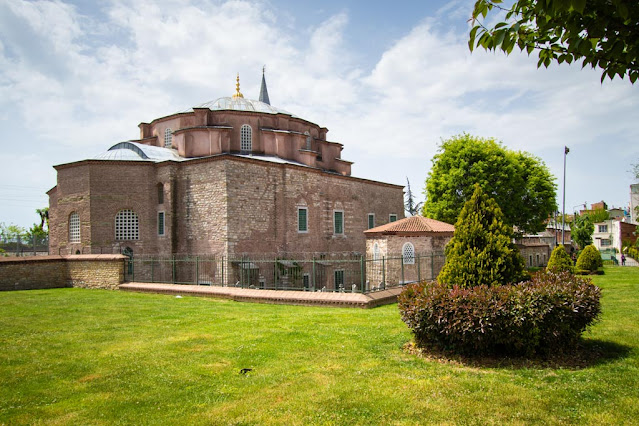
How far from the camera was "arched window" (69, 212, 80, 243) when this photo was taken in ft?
66.1

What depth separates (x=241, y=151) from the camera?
79.9 ft

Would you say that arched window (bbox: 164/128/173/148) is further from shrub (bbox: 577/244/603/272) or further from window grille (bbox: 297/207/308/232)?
shrub (bbox: 577/244/603/272)

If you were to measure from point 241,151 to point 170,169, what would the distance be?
16.5ft

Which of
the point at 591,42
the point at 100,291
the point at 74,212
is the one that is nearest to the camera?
the point at 591,42

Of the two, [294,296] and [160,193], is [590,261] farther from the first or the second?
[160,193]

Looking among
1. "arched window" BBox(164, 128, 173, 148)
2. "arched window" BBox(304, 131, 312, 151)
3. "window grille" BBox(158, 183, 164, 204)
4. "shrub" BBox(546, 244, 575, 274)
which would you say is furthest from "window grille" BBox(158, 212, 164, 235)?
"shrub" BBox(546, 244, 575, 274)

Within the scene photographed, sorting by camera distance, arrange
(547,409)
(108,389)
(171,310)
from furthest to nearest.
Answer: (171,310)
(108,389)
(547,409)

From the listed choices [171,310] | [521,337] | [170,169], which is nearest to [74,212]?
[170,169]

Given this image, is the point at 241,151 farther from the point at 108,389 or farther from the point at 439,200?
the point at 108,389

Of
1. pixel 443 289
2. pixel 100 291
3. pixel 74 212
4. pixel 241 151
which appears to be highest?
Answer: pixel 241 151

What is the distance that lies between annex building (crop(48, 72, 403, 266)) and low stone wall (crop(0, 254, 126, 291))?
253cm

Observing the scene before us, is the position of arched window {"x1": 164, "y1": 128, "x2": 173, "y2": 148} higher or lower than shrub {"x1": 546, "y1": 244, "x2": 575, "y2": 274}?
higher

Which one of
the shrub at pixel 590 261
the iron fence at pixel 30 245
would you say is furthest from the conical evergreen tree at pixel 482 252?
the iron fence at pixel 30 245

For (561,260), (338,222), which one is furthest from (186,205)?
(561,260)
